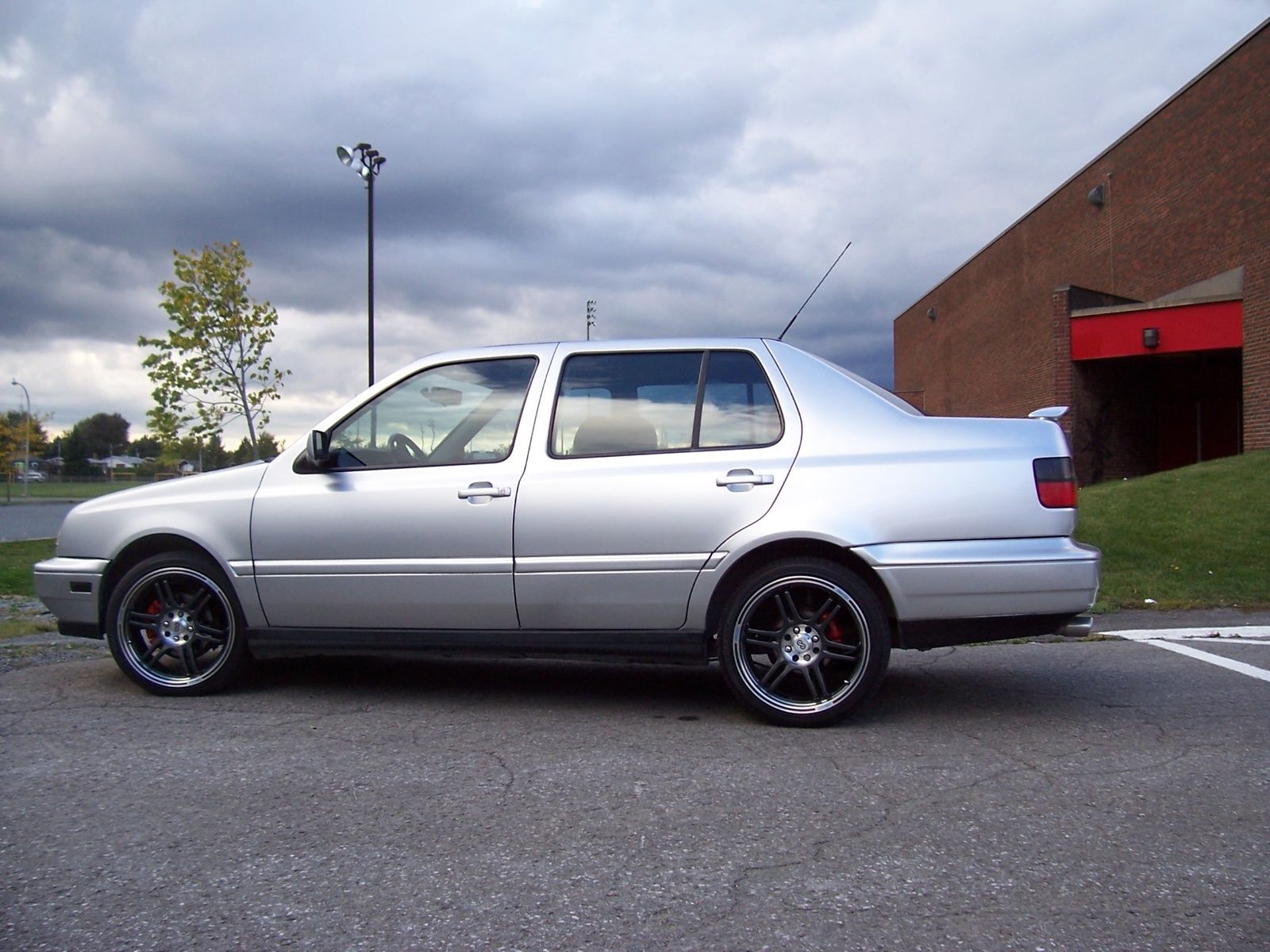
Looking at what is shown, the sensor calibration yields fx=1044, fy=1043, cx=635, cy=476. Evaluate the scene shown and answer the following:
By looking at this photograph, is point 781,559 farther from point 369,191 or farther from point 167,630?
point 369,191

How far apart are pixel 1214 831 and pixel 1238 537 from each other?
30.0 ft

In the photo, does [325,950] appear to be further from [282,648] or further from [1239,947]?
[282,648]

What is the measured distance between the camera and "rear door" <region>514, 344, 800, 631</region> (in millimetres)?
4531

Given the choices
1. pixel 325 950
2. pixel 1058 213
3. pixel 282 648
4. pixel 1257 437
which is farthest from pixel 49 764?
pixel 1058 213

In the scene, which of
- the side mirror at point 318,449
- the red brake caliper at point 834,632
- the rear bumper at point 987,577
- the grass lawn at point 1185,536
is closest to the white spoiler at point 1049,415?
the rear bumper at point 987,577

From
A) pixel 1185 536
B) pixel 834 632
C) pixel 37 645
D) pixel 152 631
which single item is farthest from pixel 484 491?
pixel 1185 536

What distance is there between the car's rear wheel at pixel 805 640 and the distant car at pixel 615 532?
1 centimetres

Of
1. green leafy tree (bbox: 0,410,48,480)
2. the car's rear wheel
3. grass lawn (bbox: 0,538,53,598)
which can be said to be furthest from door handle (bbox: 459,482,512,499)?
green leafy tree (bbox: 0,410,48,480)

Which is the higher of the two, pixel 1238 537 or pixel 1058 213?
pixel 1058 213

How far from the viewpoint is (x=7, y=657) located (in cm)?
634

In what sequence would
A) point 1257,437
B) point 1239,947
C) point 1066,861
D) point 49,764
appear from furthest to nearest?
1. point 1257,437
2. point 49,764
3. point 1066,861
4. point 1239,947

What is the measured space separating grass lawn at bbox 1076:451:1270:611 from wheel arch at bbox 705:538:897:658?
489cm

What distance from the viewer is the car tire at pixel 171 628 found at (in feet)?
16.8

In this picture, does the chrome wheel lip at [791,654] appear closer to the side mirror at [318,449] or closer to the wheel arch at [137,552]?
the side mirror at [318,449]
